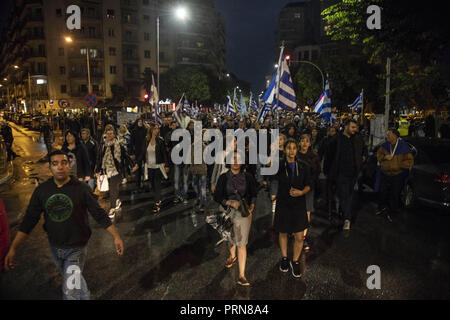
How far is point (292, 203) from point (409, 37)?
6.68 metres

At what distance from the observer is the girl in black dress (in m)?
4.52

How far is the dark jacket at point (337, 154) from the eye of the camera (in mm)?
6355

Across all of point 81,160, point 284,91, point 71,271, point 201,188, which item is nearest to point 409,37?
point 284,91

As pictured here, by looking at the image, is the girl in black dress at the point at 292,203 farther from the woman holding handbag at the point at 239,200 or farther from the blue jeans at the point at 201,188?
the blue jeans at the point at 201,188

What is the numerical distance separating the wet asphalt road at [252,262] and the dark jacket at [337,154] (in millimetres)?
1041

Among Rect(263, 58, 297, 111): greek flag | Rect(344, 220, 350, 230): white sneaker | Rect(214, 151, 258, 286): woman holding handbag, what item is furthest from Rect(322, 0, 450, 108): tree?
Rect(214, 151, 258, 286): woman holding handbag

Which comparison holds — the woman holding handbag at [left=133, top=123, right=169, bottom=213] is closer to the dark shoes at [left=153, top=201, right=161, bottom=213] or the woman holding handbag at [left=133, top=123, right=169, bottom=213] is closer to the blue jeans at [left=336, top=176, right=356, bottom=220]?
the dark shoes at [left=153, top=201, right=161, bottom=213]

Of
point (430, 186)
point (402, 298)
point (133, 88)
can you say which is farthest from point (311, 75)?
point (402, 298)

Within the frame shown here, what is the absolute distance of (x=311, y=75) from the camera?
51.5 meters

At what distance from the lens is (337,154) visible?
647 cm

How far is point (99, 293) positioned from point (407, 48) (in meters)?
9.33

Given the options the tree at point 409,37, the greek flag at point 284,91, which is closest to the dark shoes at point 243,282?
the greek flag at point 284,91

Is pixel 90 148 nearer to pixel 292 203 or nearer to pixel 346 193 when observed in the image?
pixel 292 203

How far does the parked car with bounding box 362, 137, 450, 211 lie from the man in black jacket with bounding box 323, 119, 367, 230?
5.40 feet
